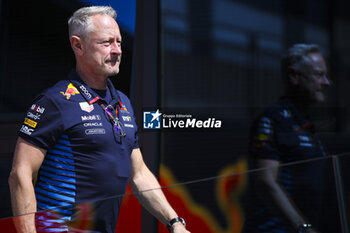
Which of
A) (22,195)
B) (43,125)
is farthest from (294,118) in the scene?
(22,195)

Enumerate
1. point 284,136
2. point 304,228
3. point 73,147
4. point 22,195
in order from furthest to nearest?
point 284,136 < point 73,147 < point 22,195 < point 304,228

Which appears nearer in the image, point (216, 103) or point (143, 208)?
point (143, 208)

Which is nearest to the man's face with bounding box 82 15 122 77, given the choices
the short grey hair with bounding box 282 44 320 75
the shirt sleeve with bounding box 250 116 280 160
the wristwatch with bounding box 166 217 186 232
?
the wristwatch with bounding box 166 217 186 232

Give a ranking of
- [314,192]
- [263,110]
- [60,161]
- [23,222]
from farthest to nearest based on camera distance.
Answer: [263,110] < [60,161] < [314,192] < [23,222]

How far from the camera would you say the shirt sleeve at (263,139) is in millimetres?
2572

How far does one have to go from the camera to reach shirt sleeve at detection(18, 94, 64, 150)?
179 centimetres

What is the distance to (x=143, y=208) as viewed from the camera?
58.1 inches

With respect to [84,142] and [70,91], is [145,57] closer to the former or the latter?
[70,91]

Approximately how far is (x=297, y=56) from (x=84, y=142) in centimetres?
147

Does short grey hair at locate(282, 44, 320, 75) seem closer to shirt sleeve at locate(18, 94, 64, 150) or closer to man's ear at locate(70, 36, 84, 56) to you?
man's ear at locate(70, 36, 84, 56)

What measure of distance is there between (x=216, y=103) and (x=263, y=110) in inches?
10.9

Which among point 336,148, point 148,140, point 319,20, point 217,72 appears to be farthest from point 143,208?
point 319,20

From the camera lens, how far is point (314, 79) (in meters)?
2.72

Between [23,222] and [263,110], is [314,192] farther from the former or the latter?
[263,110]
